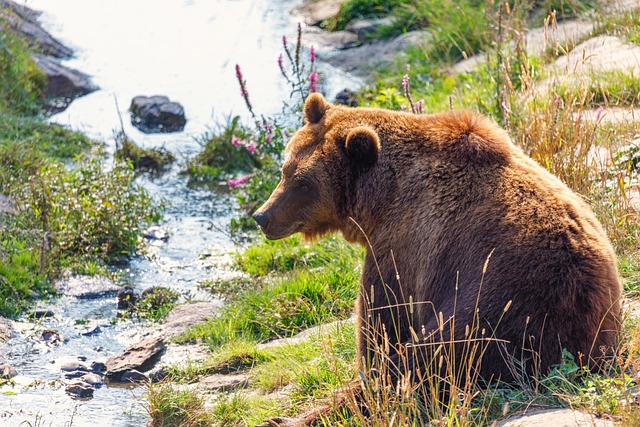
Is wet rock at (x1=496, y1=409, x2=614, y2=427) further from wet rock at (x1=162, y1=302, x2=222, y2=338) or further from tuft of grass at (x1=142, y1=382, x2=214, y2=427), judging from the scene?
wet rock at (x1=162, y1=302, x2=222, y2=338)

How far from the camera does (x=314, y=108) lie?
5.45 m

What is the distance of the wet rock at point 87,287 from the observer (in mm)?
8023

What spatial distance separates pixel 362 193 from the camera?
5.14 m


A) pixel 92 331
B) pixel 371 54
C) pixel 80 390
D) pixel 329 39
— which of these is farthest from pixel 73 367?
pixel 329 39

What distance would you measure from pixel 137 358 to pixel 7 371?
3.03ft

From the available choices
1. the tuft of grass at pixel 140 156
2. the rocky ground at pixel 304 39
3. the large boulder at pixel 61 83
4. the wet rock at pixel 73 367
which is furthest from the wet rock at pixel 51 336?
the large boulder at pixel 61 83

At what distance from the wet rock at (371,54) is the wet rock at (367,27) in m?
0.23

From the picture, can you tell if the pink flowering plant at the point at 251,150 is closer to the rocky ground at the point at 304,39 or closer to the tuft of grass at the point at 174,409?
the rocky ground at the point at 304,39

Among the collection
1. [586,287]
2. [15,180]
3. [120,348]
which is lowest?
[120,348]

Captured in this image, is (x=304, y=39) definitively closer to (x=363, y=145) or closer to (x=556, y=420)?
(x=363, y=145)

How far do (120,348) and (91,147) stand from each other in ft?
15.5

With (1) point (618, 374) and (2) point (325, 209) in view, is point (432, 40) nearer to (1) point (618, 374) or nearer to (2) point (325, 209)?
(2) point (325, 209)

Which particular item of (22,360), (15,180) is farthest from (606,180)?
(15,180)

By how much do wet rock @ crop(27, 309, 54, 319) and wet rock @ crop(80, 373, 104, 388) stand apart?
1.22m
